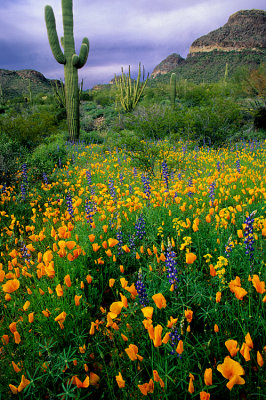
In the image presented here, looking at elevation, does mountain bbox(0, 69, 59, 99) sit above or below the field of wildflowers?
above

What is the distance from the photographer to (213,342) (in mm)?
1343

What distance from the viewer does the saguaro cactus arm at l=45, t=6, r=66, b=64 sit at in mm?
10984

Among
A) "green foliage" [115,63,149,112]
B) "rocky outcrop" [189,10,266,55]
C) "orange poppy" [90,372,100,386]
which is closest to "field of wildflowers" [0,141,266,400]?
"orange poppy" [90,372,100,386]

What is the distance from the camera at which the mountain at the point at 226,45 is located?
52688 millimetres

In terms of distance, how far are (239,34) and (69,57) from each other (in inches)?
3794

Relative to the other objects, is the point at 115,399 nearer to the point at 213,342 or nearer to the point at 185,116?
the point at 213,342

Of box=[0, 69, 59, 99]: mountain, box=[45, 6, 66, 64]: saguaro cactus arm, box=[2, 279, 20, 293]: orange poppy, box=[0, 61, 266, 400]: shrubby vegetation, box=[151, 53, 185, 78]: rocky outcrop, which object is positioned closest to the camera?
box=[0, 61, 266, 400]: shrubby vegetation

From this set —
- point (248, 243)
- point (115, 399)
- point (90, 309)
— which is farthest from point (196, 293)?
point (90, 309)

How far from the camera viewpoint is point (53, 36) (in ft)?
36.9

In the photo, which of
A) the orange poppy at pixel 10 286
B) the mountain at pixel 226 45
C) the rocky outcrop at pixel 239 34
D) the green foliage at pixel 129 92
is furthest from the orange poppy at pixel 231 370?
the rocky outcrop at pixel 239 34

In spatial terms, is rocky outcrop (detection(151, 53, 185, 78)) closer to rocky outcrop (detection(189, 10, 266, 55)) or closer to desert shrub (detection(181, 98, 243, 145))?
rocky outcrop (detection(189, 10, 266, 55))

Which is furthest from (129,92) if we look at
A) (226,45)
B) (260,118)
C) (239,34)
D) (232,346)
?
(239,34)

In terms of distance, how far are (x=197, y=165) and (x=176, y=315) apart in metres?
4.88

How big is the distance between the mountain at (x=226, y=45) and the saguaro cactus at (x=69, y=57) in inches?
1782
